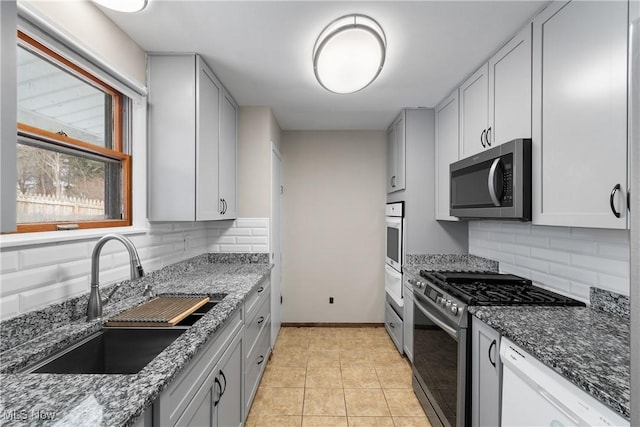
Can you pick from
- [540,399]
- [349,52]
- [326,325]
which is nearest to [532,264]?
[540,399]

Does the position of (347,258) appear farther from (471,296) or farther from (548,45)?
(548,45)

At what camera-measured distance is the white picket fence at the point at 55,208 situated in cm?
127

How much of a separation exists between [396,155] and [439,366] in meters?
2.14

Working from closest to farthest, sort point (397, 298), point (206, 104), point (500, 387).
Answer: point (500, 387) → point (206, 104) → point (397, 298)

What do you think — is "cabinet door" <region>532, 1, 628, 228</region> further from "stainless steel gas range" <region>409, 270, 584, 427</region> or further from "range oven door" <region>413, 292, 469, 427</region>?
"range oven door" <region>413, 292, 469, 427</region>

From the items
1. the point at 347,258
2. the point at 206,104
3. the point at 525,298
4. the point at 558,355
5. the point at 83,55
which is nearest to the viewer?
the point at 558,355

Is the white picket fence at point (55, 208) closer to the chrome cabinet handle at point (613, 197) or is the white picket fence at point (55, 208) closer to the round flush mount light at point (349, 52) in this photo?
the round flush mount light at point (349, 52)

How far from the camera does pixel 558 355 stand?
3.50ft

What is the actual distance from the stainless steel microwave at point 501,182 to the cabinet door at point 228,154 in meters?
1.88

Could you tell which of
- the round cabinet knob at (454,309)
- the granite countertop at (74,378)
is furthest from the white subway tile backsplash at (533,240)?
the granite countertop at (74,378)

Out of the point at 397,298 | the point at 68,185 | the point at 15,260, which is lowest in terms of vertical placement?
the point at 397,298

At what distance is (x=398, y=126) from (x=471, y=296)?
6.91ft

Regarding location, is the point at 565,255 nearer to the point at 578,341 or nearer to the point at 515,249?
the point at 515,249

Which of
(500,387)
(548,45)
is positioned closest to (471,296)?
(500,387)
